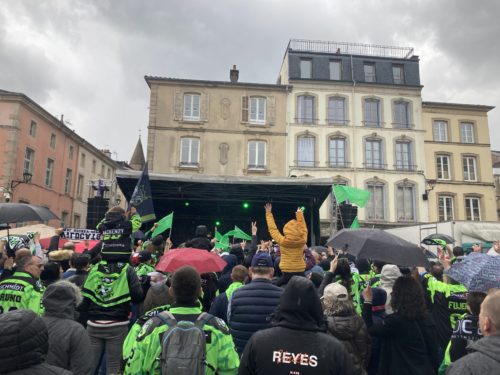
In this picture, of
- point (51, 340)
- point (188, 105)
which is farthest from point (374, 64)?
point (51, 340)

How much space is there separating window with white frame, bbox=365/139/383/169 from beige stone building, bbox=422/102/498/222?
403cm

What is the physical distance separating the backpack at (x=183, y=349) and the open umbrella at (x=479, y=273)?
2.16m

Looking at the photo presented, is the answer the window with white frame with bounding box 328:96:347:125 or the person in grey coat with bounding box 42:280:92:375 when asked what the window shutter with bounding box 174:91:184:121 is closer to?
the window with white frame with bounding box 328:96:347:125

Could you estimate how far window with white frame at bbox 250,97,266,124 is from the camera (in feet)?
87.5

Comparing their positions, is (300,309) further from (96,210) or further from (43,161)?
(43,161)

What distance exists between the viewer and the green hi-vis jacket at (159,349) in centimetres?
249

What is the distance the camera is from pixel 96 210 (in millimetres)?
15836

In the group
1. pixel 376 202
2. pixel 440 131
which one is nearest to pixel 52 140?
pixel 376 202

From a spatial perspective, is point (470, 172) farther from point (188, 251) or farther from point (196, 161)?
point (188, 251)

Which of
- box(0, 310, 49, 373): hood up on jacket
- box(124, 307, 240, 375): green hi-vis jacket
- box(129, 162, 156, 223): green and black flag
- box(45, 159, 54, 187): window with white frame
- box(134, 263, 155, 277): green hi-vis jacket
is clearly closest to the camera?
box(0, 310, 49, 373): hood up on jacket

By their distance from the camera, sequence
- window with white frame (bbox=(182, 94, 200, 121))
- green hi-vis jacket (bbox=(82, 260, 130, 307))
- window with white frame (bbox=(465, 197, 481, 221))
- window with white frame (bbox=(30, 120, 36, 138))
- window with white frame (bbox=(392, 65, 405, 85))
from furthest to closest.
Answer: window with white frame (bbox=(392, 65, 405, 85)) < window with white frame (bbox=(465, 197, 481, 221)) < window with white frame (bbox=(182, 94, 200, 121)) < window with white frame (bbox=(30, 120, 36, 138)) < green hi-vis jacket (bbox=(82, 260, 130, 307))

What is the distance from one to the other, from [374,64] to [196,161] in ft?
50.9

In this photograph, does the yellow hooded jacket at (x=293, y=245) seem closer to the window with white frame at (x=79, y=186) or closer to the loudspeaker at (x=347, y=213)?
the loudspeaker at (x=347, y=213)

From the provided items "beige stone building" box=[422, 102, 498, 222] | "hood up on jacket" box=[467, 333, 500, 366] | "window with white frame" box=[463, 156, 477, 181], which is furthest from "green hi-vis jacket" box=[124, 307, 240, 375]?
"window with white frame" box=[463, 156, 477, 181]
